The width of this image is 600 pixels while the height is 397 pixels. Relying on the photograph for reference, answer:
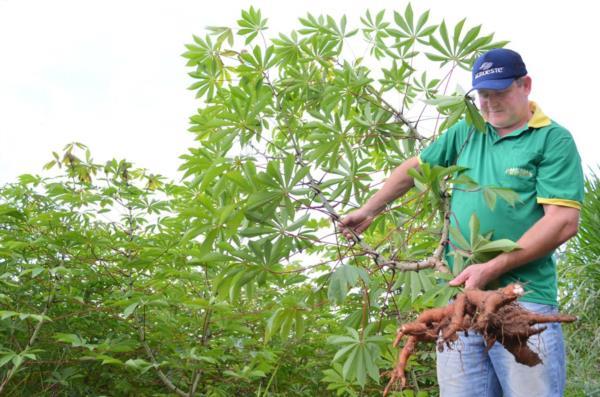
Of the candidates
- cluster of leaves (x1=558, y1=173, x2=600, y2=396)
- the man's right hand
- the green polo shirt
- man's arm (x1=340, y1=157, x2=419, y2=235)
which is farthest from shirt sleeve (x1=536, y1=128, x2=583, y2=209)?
cluster of leaves (x1=558, y1=173, x2=600, y2=396)

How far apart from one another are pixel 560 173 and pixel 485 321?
0.61 meters

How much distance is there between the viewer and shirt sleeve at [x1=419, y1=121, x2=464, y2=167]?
2084mm

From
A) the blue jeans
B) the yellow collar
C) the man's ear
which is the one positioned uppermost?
the man's ear

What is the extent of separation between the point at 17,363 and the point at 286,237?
51.5 inches

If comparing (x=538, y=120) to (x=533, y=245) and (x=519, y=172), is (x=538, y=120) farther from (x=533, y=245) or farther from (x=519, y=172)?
(x=533, y=245)

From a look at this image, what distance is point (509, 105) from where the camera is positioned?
1.88 m

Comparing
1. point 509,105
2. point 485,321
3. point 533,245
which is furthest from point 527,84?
point 485,321

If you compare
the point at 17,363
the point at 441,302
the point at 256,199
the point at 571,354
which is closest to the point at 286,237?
the point at 256,199

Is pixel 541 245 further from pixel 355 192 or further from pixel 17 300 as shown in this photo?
pixel 17 300

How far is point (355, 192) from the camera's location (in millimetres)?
2354

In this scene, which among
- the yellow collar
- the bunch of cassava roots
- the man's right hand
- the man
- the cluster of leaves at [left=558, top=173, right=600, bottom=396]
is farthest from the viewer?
the cluster of leaves at [left=558, top=173, right=600, bottom=396]

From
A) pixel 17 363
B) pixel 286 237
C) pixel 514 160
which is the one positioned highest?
pixel 514 160

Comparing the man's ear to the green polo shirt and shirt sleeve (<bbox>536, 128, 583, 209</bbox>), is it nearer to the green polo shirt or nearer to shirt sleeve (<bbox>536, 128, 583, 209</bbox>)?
the green polo shirt

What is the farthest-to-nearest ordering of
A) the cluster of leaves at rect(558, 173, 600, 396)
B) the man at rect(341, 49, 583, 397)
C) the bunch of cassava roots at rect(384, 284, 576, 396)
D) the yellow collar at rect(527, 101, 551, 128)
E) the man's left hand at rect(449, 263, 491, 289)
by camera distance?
the cluster of leaves at rect(558, 173, 600, 396), the yellow collar at rect(527, 101, 551, 128), the man at rect(341, 49, 583, 397), the man's left hand at rect(449, 263, 491, 289), the bunch of cassava roots at rect(384, 284, 576, 396)
